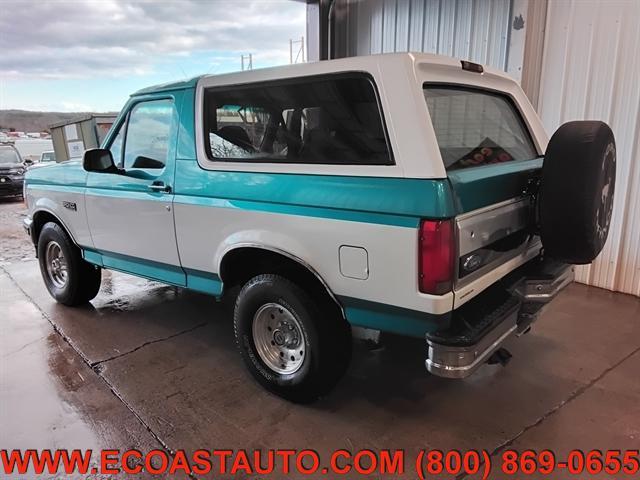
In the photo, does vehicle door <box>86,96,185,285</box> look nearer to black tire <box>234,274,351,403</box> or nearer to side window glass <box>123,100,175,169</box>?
side window glass <box>123,100,175,169</box>

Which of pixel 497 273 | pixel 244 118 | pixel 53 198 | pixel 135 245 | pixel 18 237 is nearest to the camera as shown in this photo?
pixel 497 273

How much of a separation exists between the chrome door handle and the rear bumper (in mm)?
1957

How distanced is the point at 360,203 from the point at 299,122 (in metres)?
0.69

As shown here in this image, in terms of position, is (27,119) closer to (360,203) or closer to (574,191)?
(360,203)

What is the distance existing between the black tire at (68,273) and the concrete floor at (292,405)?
1.00 feet

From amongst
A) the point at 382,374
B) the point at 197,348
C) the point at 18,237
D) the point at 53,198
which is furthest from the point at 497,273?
the point at 18,237

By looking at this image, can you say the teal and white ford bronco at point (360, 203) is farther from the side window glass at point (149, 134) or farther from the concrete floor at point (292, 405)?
the concrete floor at point (292, 405)

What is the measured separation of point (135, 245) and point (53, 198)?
1294 mm

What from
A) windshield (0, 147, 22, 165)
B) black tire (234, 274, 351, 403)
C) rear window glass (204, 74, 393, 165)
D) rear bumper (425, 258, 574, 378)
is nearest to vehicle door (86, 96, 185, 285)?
rear window glass (204, 74, 393, 165)

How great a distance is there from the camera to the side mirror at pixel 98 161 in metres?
3.40

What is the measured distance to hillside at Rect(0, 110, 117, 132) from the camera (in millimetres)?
36906

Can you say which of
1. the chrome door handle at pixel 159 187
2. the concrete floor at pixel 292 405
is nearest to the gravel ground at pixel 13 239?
the concrete floor at pixel 292 405

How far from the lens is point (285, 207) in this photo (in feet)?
8.25

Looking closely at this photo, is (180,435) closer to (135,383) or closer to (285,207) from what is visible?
(135,383)
